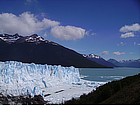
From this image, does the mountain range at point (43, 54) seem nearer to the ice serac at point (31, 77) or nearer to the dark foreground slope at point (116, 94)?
the ice serac at point (31, 77)

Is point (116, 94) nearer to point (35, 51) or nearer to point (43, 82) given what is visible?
point (43, 82)

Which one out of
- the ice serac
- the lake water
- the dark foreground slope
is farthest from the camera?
the lake water

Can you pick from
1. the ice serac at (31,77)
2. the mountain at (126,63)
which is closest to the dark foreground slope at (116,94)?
the mountain at (126,63)

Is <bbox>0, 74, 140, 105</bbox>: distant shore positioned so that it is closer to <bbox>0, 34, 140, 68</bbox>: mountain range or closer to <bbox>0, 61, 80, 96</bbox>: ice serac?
<bbox>0, 61, 80, 96</bbox>: ice serac

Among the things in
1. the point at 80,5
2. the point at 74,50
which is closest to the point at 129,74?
the point at 74,50

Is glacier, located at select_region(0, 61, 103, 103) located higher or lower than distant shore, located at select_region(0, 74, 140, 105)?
higher

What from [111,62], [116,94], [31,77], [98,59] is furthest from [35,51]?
[116,94]

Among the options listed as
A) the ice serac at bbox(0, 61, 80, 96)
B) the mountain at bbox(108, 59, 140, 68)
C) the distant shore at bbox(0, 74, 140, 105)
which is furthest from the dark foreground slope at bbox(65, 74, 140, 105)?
the ice serac at bbox(0, 61, 80, 96)
